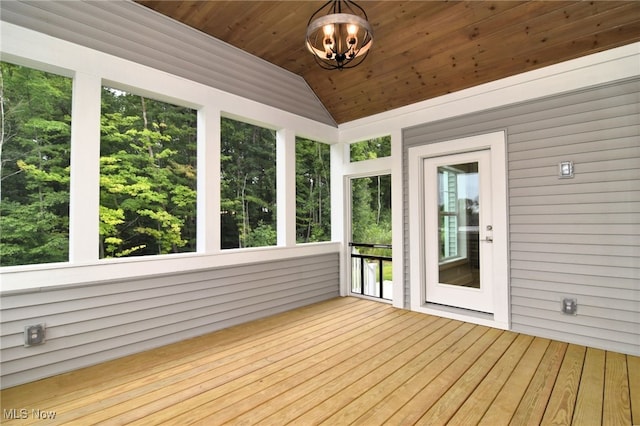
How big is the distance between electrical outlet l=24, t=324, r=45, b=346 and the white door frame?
3.77m

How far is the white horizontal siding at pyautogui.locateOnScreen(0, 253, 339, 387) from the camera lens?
226 centimetres

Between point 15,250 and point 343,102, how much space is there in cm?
416

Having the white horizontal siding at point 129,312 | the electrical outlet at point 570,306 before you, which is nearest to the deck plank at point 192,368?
the white horizontal siding at point 129,312

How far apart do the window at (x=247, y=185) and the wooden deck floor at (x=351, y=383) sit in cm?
162

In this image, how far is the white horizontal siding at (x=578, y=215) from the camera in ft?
8.88

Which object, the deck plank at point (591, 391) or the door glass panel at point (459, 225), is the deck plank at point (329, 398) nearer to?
the deck plank at point (591, 391)

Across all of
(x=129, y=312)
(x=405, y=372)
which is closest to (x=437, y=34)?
(x=405, y=372)

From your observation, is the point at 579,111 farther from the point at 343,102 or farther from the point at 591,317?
the point at 343,102

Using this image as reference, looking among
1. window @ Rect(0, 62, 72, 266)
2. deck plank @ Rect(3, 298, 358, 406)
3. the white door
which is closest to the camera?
deck plank @ Rect(3, 298, 358, 406)

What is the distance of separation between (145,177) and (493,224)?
4.29 m

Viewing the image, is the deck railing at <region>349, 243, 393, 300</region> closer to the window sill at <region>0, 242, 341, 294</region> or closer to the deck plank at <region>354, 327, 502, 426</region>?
the window sill at <region>0, 242, 341, 294</region>

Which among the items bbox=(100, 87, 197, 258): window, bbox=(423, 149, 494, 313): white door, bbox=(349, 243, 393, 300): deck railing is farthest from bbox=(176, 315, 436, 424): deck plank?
bbox=(100, 87, 197, 258): window

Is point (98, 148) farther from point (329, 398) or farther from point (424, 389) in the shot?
point (424, 389)

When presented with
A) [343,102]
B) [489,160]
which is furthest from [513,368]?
[343,102]
